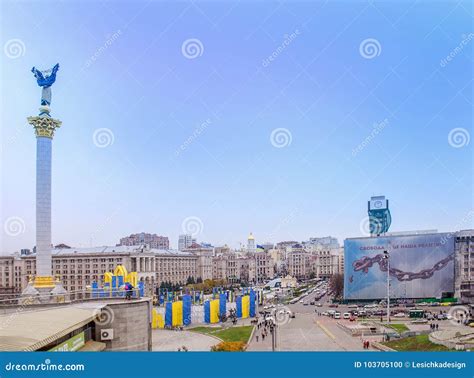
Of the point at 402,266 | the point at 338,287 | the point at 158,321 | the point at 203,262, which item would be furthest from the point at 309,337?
the point at 203,262

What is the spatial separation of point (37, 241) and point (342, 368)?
858 centimetres

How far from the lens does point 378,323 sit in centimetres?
1537

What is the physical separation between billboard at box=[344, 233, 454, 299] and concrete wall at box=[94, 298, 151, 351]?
1642cm

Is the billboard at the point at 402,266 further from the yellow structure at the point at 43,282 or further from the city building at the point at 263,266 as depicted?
the city building at the point at 263,266

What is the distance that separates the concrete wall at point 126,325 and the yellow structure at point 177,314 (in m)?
7.70

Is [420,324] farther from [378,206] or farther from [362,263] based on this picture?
[378,206]

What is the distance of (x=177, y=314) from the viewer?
16281 millimetres

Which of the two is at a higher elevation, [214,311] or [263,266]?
[214,311]

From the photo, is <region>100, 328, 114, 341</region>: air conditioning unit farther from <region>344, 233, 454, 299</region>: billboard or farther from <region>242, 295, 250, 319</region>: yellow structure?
<region>344, 233, 454, 299</region>: billboard

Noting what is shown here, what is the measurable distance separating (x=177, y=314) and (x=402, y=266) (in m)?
11.1

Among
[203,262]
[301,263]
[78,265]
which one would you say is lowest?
[301,263]

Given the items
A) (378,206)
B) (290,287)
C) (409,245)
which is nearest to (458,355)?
(409,245)

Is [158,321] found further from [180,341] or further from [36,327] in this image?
[36,327]

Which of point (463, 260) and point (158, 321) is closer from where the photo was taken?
point (158, 321)
